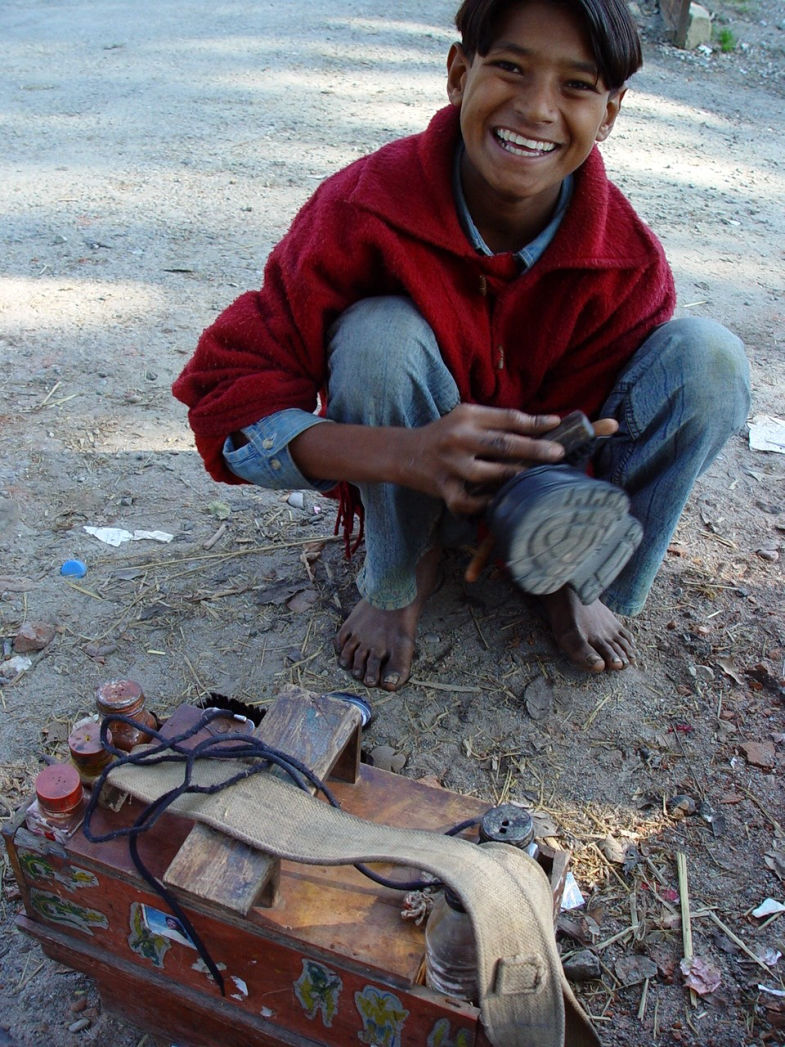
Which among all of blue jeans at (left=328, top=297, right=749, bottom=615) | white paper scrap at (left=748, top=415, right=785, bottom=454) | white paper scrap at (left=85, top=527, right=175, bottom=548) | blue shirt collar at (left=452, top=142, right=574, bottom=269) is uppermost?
blue shirt collar at (left=452, top=142, right=574, bottom=269)

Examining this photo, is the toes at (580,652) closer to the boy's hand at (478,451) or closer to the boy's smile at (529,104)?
the boy's hand at (478,451)

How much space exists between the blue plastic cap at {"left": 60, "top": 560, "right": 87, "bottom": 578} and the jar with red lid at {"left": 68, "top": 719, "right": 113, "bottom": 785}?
0.97m

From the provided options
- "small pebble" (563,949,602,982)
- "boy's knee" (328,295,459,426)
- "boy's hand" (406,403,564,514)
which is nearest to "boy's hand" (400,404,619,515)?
"boy's hand" (406,403,564,514)

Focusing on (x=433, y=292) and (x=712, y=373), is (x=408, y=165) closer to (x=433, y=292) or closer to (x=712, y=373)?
(x=433, y=292)

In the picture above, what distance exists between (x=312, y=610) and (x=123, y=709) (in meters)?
0.89

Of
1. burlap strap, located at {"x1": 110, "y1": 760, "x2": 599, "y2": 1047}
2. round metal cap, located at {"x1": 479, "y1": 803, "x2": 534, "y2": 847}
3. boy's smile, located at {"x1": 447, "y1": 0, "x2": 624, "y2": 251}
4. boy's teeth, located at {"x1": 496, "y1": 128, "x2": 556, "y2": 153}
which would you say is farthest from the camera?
boy's teeth, located at {"x1": 496, "y1": 128, "x2": 556, "y2": 153}

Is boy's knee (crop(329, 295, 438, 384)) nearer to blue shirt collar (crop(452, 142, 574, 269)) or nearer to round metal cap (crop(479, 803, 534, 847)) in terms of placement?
blue shirt collar (crop(452, 142, 574, 269))

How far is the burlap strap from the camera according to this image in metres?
1.14

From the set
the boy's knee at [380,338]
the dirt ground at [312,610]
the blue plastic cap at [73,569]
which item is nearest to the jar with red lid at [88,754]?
the dirt ground at [312,610]

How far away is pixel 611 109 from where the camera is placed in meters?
1.81

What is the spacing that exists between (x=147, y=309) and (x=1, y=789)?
6.93 ft

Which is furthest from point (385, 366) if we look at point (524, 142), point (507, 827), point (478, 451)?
point (507, 827)

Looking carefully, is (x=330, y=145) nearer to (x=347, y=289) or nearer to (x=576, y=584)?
(x=347, y=289)

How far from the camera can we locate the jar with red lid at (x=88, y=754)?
4.53 ft
